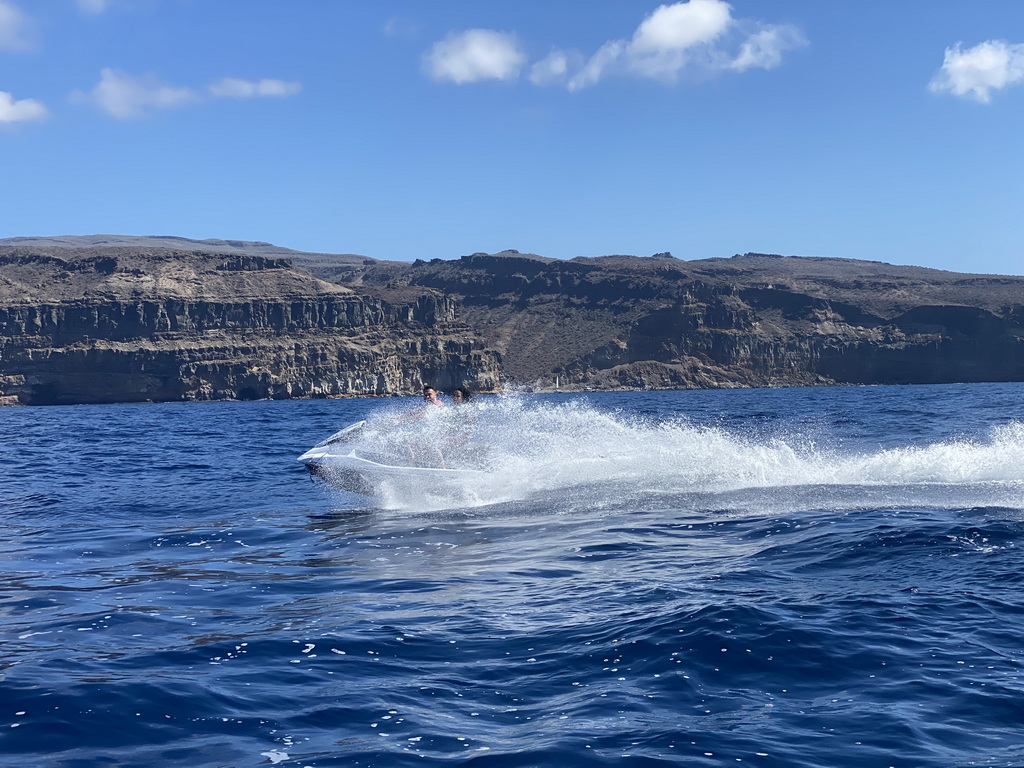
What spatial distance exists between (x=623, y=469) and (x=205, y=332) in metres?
109

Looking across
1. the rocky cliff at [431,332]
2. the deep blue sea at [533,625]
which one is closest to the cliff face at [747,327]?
the rocky cliff at [431,332]

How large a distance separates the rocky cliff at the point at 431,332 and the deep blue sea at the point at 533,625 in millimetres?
103030

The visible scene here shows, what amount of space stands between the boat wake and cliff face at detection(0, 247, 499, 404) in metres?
101

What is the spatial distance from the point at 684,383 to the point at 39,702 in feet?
408

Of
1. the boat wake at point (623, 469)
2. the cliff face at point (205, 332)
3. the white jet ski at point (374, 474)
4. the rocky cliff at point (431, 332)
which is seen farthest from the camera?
the rocky cliff at point (431, 332)

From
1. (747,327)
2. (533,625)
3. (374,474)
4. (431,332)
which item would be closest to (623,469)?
(374,474)

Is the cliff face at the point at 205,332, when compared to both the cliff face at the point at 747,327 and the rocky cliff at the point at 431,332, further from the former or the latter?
the cliff face at the point at 747,327

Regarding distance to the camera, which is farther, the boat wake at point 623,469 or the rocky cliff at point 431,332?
the rocky cliff at point 431,332

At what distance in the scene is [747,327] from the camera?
135 m

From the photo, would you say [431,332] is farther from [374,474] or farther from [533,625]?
[533,625]

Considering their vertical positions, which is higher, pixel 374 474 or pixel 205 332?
pixel 205 332

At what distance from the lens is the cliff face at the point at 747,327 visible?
419ft

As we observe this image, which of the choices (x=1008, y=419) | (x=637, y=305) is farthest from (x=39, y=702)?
(x=637, y=305)

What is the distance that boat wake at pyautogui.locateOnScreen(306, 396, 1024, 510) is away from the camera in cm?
1468
